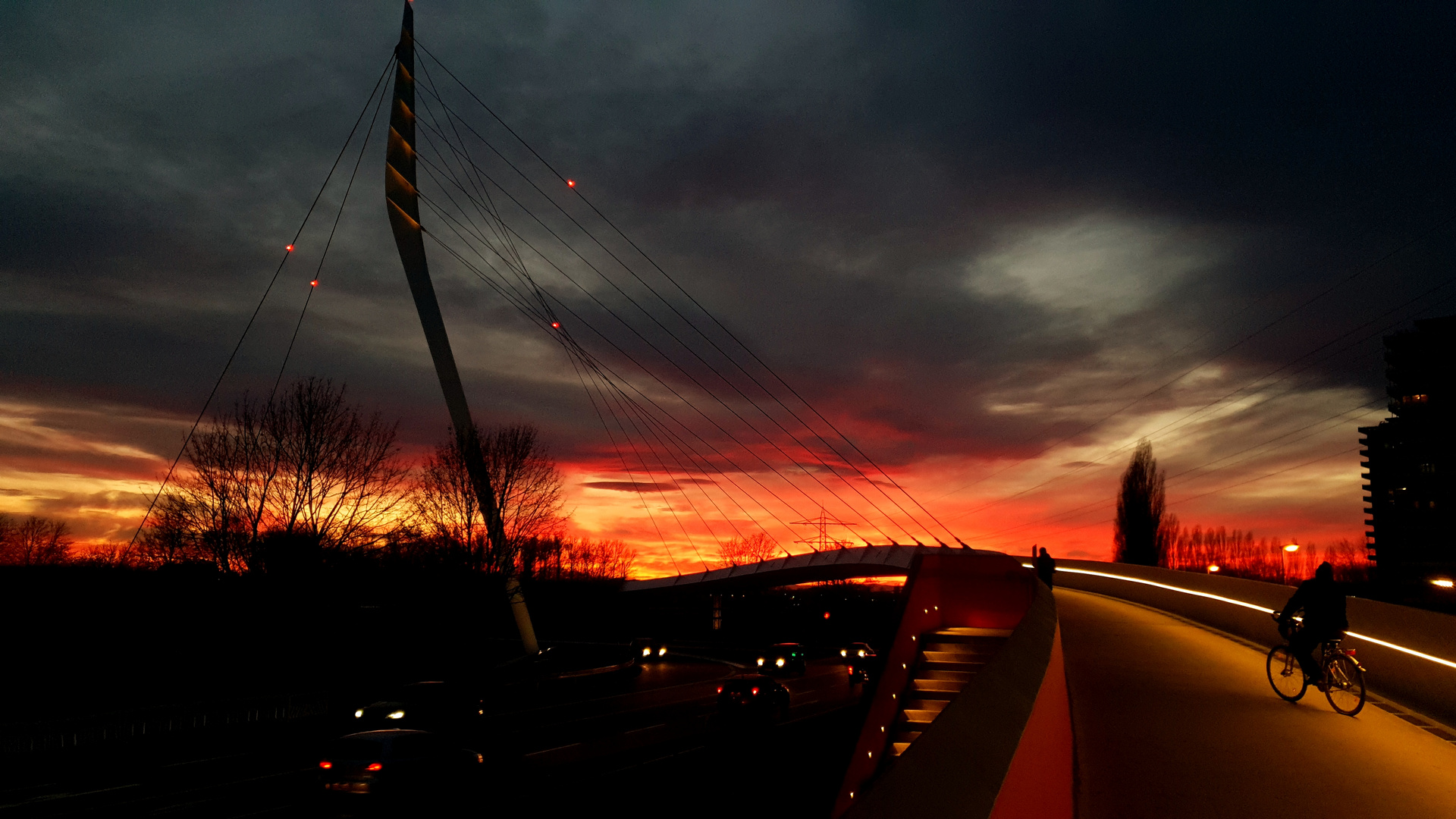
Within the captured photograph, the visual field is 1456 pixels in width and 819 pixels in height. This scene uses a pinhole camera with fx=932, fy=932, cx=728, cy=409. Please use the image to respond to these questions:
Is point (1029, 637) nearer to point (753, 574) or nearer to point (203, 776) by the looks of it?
point (203, 776)

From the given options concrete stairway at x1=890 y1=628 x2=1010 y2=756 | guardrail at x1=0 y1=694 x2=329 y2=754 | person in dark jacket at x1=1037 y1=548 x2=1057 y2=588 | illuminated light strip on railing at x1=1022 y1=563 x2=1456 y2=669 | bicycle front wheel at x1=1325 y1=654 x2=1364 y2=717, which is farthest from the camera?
person in dark jacket at x1=1037 y1=548 x2=1057 y2=588

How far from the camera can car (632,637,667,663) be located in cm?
5584

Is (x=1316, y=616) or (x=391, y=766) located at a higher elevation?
(x=1316, y=616)

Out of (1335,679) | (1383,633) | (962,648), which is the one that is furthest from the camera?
(962,648)

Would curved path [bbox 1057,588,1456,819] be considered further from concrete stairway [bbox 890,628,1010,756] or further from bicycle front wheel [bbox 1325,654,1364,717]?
concrete stairway [bbox 890,628,1010,756]

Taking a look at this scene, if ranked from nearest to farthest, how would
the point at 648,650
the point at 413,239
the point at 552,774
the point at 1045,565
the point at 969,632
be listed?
the point at 552,774 → the point at 969,632 → the point at 1045,565 → the point at 413,239 → the point at 648,650

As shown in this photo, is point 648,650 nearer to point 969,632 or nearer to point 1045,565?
point 1045,565

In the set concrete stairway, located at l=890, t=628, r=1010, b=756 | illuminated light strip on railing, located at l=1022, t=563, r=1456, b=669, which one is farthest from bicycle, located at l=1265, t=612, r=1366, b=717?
concrete stairway, located at l=890, t=628, r=1010, b=756

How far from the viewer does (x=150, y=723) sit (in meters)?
25.0

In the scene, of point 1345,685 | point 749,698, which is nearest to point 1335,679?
point 1345,685

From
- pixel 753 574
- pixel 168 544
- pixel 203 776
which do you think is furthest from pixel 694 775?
pixel 753 574

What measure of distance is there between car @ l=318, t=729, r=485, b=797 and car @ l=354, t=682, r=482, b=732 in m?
3.82

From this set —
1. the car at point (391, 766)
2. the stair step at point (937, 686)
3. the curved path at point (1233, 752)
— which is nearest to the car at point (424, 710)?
the car at point (391, 766)

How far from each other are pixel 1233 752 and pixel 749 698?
2119cm
